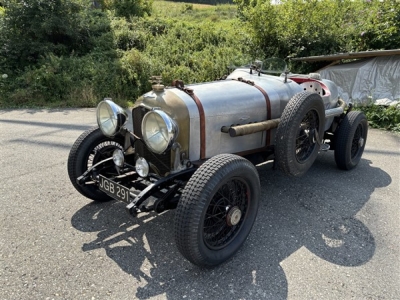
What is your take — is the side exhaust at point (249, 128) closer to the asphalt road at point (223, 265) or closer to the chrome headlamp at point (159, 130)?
the chrome headlamp at point (159, 130)

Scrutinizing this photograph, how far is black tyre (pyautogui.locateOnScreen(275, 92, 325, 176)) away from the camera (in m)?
3.06

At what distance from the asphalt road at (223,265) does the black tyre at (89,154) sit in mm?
216

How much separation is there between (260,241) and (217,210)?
1.96 feet

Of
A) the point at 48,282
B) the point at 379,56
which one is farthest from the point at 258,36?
the point at 48,282

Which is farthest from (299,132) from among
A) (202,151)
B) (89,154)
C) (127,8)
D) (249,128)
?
(127,8)

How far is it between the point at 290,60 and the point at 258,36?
128cm

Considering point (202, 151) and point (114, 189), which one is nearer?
point (114, 189)

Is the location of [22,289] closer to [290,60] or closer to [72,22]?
[290,60]

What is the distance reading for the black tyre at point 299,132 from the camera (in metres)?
3.06

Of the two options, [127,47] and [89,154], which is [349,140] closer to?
[89,154]

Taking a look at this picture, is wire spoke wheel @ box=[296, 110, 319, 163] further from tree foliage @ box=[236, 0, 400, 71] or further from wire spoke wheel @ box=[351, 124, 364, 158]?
tree foliage @ box=[236, 0, 400, 71]

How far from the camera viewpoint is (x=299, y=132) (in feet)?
11.1

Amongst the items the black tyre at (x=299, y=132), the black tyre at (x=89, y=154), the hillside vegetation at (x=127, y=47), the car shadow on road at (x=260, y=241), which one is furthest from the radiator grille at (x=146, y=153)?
the hillside vegetation at (x=127, y=47)

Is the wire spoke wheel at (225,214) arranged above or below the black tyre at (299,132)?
below
